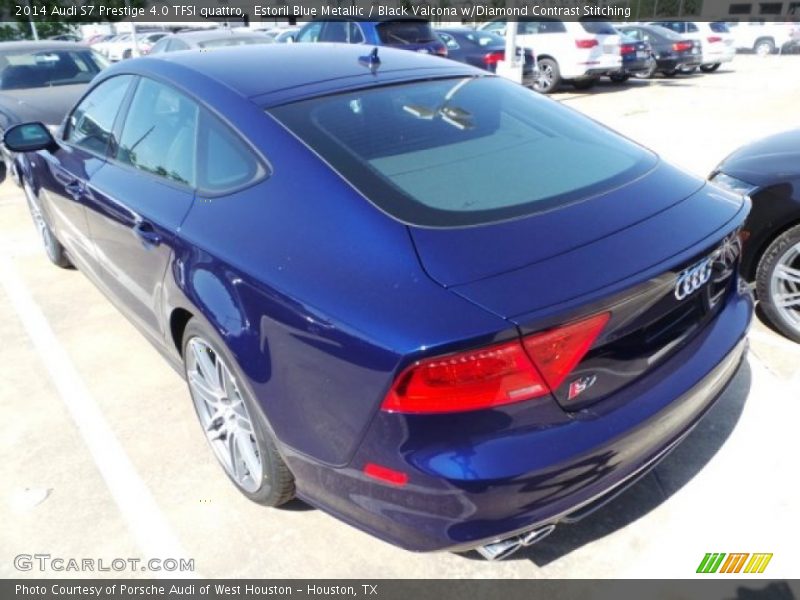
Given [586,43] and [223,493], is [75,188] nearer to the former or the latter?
[223,493]

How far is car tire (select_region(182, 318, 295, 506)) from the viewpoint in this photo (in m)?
2.13

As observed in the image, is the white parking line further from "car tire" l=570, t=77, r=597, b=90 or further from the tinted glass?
"car tire" l=570, t=77, r=597, b=90

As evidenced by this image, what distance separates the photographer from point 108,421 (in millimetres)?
2994

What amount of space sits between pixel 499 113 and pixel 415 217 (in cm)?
98

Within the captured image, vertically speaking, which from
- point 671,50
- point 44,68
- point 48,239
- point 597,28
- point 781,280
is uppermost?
point 597,28

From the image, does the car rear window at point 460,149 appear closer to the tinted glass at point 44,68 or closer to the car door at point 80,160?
the car door at point 80,160

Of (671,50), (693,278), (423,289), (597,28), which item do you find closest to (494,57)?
(597,28)

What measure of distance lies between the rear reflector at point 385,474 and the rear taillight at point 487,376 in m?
0.18

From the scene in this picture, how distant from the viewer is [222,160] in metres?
2.27

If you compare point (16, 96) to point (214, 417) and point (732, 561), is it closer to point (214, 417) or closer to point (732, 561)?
point (214, 417)

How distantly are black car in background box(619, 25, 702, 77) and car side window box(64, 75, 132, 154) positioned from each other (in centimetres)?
1561

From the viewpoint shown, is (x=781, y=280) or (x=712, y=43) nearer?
(x=781, y=280)

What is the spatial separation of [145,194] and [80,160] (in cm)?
103

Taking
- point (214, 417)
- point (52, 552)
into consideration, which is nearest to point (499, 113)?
point (214, 417)
